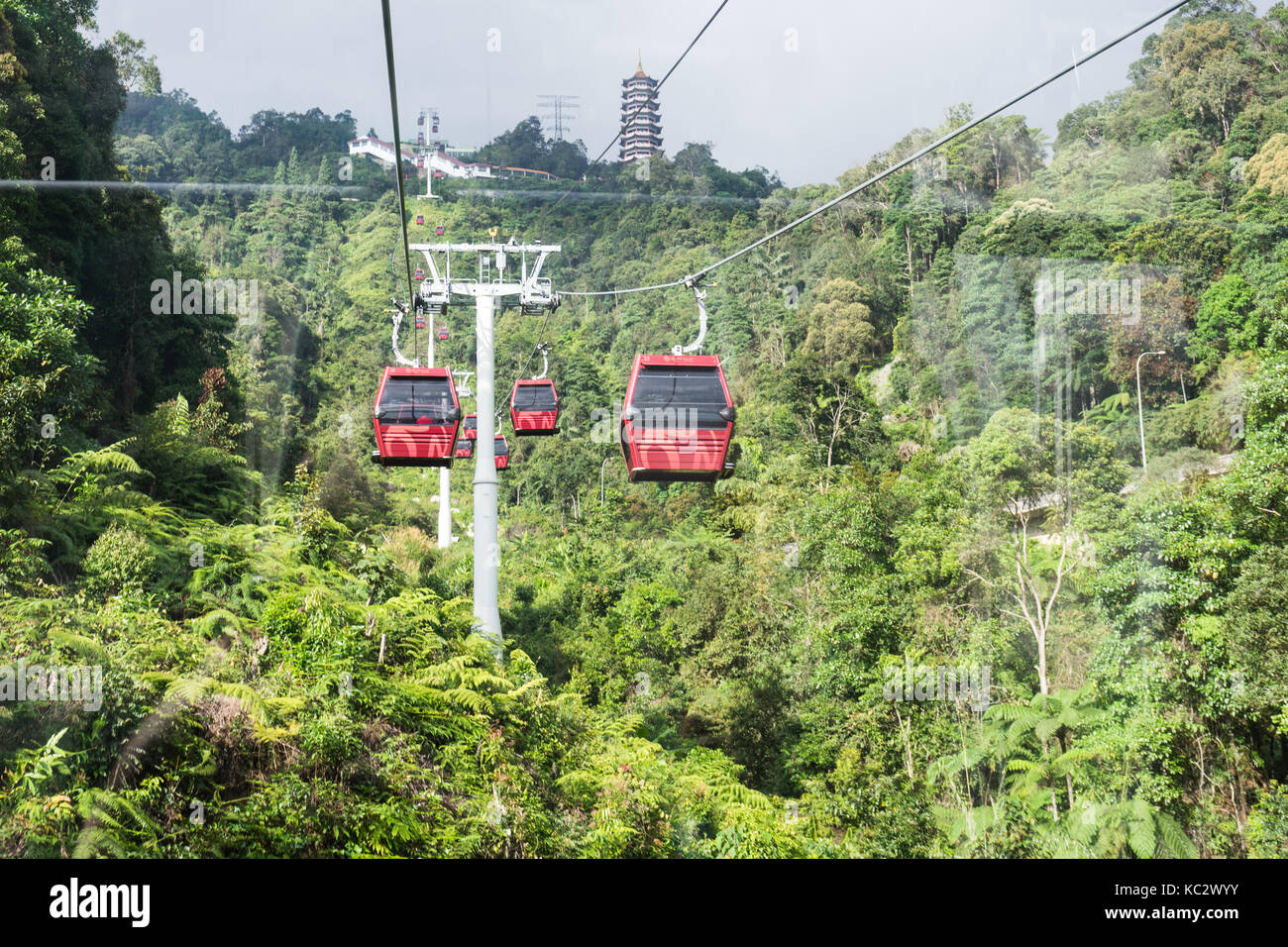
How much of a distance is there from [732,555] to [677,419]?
504 inches

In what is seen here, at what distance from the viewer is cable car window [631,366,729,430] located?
7.95m

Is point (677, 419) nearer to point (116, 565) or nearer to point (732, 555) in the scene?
point (116, 565)

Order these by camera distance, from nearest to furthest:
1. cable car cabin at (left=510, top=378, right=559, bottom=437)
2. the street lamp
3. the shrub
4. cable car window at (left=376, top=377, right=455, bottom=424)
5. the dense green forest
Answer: the dense green forest, the shrub, cable car window at (left=376, top=377, right=455, bottom=424), cable car cabin at (left=510, top=378, right=559, bottom=437), the street lamp

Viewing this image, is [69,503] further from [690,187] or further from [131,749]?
[690,187]

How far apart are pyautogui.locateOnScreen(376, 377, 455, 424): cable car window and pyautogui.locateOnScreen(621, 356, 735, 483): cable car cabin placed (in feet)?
11.0

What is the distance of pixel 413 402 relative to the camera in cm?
1070

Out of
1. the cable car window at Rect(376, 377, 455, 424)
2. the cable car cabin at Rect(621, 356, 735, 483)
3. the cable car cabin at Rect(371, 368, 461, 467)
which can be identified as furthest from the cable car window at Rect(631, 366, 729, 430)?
the cable car window at Rect(376, 377, 455, 424)

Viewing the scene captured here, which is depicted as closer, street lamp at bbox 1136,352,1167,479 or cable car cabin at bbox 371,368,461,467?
cable car cabin at bbox 371,368,461,467

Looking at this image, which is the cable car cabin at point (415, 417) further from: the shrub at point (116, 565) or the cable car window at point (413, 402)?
the shrub at point (116, 565)

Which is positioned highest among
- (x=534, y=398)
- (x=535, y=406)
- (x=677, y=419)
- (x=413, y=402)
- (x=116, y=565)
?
(x=534, y=398)

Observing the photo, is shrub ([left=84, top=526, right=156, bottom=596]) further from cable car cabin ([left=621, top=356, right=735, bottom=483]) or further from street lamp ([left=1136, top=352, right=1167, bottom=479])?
street lamp ([left=1136, top=352, right=1167, bottom=479])

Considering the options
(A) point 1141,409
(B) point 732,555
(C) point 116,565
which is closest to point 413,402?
(C) point 116,565

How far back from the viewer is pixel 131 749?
18.8ft
